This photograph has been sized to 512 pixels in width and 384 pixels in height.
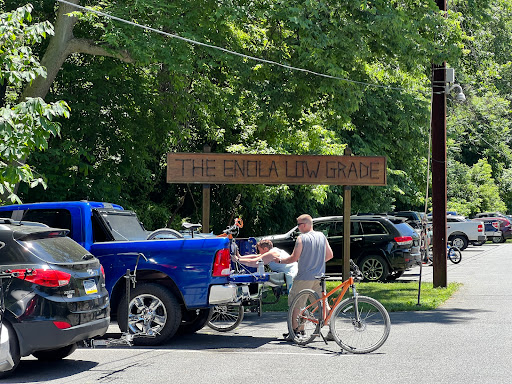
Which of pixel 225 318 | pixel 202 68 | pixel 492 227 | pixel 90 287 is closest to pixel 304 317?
pixel 225 318

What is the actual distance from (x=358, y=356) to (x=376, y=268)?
12.3m

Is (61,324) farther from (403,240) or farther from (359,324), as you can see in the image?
(403,240)

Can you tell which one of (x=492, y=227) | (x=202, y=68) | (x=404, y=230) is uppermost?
(x=202, y=68)

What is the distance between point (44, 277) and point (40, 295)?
0.20 metres

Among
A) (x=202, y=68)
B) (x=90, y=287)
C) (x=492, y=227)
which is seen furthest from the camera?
(x=492, y=227)

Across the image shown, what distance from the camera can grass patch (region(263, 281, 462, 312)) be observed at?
632 inches

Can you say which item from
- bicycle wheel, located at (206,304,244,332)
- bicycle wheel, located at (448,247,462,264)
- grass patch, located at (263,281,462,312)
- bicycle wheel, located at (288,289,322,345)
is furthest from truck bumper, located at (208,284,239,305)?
bicycle wheel, located at (448,247,462,264)

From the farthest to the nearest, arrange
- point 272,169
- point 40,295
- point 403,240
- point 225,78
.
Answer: point 403,240, point 225,78, point 272,169, point 40,295

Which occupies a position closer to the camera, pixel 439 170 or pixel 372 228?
pixel 439 170

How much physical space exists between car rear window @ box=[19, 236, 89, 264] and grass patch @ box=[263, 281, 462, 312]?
681 centimetres

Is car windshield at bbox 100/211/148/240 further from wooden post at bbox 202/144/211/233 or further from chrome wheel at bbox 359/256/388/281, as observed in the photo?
chrome wheel at bbox 359/256/388/281

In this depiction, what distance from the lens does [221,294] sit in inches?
441

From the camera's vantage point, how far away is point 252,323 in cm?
1419

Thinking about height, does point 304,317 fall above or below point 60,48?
below
